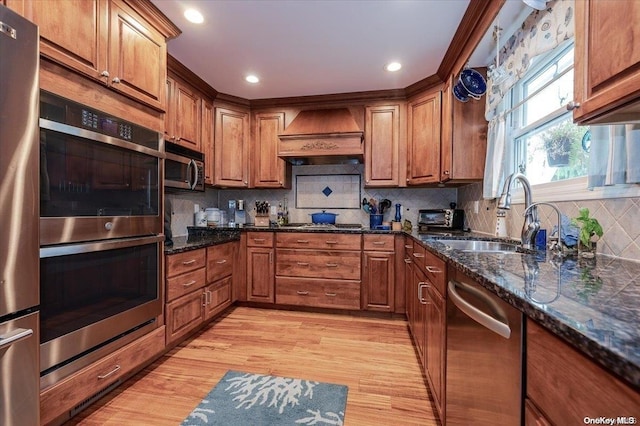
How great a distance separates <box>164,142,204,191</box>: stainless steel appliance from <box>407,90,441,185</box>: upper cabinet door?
2.16 m

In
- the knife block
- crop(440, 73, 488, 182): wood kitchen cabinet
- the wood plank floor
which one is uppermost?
crop(440, 73, 488, 182): wood kitchen cabinet

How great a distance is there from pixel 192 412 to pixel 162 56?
2233 mm

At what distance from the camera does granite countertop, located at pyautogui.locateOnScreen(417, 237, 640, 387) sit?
42 cm

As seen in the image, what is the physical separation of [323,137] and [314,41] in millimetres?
1004

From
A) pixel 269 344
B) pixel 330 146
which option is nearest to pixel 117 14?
pixel 330 146

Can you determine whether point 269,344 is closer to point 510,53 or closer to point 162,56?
point 162,56

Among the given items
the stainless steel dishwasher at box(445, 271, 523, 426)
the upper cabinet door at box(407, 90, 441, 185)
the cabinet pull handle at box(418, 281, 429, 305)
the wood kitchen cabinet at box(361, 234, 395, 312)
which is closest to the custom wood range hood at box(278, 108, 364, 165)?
the upper cabinet door at box(407, 90, 441, 185)

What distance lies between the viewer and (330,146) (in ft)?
9.91

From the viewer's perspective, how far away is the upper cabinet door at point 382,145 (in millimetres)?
3100

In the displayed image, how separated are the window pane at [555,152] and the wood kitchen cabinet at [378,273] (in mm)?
1303

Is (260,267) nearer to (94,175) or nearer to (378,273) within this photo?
(378,273)

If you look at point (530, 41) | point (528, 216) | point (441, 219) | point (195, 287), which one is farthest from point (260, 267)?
point (530, 41)

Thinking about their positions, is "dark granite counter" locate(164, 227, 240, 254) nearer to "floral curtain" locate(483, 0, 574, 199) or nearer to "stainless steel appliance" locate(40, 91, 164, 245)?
"stainless steel appliance" locate(40, 91, 164, 245)

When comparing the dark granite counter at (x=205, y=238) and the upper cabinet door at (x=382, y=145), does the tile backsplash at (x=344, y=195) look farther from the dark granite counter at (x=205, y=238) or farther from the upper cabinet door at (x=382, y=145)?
the dark granite counter at (x=205, y=238)
